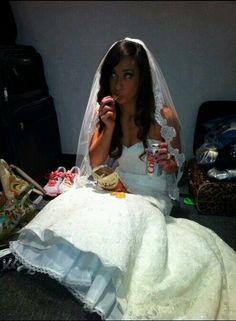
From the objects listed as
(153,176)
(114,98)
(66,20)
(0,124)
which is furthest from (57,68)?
(153,176)

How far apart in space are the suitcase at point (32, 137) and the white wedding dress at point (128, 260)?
2.10 feet

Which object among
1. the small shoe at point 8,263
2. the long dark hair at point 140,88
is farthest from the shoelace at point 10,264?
the long dark hair at point 140,88

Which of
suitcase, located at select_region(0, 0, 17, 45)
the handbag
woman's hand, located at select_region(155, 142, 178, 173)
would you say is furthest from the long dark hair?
suitcase, located at select_region(0, 0, 17, 45)

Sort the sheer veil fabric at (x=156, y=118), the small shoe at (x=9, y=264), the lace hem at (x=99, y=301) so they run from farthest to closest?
the sheer veil fabric at (x=156, y=118) → the small shoe at (x=9, y=264) → the lace hem at (x=99, y=301)

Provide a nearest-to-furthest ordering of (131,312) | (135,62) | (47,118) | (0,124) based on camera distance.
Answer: (131,312) → (135,62) → (0,124) → (47,118)

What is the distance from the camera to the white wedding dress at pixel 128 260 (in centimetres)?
69

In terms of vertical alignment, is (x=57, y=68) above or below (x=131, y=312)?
above

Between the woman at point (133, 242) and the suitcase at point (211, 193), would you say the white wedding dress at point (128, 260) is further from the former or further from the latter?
the suitcase at point (211, 193)

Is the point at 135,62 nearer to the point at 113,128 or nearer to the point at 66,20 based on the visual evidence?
the point at 113,128

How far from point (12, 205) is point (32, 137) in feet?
1.75

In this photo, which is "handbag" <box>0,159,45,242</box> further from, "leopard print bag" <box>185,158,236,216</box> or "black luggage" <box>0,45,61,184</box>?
"leopard print bag" <box>185,158,236,216</box>

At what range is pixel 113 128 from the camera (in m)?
1.12

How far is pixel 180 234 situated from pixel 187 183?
2.51ft

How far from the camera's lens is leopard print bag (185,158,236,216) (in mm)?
1244
